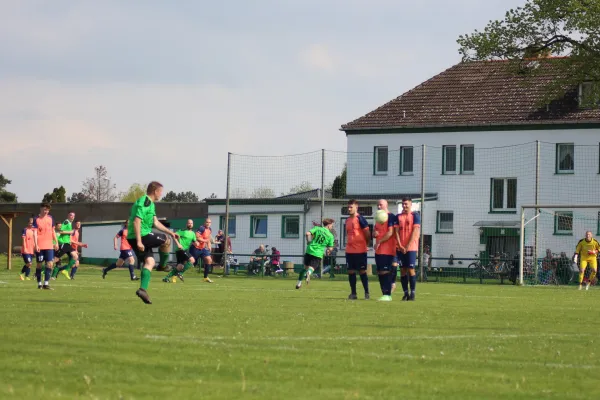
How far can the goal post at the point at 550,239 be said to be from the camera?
3838 cm

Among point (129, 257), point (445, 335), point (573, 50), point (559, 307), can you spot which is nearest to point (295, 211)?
point (573, 50)

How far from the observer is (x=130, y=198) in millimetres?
120688

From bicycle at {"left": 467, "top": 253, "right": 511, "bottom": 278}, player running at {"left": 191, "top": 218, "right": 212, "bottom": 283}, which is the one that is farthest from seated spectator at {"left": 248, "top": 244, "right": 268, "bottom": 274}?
player running at {"left": 191, "top": 218, "right": 212, "bottom": 283}

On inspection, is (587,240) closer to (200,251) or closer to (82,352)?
(200,251)

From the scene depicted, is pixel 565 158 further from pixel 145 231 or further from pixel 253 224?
pixel 145 231

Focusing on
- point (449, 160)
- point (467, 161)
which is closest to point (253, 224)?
point (449, 160)

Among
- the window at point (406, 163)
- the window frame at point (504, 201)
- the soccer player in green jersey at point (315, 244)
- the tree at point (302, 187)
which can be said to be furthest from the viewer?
the window at point (406, 163)

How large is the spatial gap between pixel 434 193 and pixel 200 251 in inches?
969

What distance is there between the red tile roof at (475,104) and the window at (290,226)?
12325 millimetres

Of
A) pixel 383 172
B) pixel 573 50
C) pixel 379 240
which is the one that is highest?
pixel 573 50

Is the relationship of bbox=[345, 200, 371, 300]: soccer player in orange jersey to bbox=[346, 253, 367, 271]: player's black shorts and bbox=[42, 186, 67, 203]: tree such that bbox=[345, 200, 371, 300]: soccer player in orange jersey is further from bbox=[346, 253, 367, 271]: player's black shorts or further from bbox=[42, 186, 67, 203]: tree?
bbox=[42, 186, 67, 203]: tree

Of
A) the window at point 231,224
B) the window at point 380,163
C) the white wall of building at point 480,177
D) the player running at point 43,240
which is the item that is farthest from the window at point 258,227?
the player running at point 43,240

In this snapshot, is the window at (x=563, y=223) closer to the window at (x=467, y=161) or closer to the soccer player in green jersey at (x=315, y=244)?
the window at (x=467, y=161)

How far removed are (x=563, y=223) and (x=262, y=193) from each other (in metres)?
12.8
